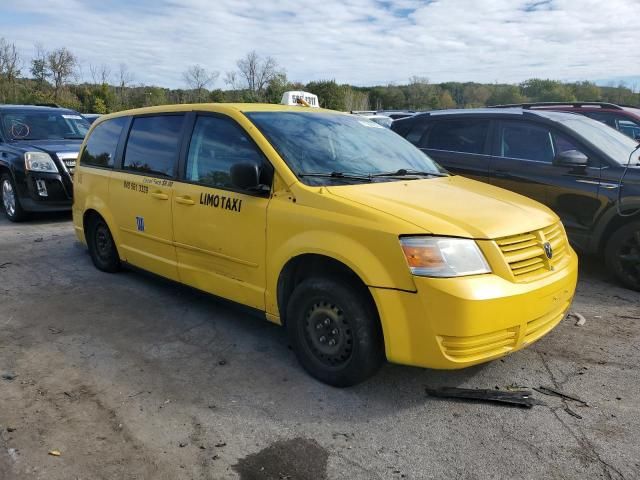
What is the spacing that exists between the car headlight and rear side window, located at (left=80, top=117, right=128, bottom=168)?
11.7 feet

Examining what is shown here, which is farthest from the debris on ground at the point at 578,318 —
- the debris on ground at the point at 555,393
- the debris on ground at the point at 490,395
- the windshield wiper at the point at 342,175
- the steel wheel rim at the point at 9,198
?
the steel wheel rim at the point at 9,198

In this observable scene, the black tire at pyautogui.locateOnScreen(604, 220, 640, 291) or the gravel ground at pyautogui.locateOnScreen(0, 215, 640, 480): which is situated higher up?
the black tire at pyautogui.locateOnScreen(604, 220, 640, 291)

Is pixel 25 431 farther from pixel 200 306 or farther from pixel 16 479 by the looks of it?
pixel 200 306

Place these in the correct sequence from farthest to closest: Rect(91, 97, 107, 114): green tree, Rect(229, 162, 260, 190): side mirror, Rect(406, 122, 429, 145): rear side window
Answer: Rect(91, 97, 107, 114): green tree
Rect(406, 122, 429, 145): rear side window
Rect(229, 162, 260, 190): side mirror

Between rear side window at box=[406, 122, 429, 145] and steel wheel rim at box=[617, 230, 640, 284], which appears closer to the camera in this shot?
steel wheel rim at box=[617, 230, 640, 284]

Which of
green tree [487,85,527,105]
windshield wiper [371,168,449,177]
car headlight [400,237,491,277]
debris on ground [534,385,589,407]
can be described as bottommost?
debris on ground [534,385,589,407]

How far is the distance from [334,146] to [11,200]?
6.92 m

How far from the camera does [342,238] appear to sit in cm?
321

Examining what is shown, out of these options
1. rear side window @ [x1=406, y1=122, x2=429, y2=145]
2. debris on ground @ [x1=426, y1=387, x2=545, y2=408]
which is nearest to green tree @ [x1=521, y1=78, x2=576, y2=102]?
rear side window @ [x1=406, y1=122, x2=429, y2=145]

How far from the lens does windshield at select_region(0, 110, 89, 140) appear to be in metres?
9.20

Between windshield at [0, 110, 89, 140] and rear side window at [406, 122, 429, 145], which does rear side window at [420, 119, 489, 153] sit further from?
windshield at [0, 110, 89, 140]

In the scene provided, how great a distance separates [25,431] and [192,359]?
114 cm

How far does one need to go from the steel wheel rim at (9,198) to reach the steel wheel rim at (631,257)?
8.47 m

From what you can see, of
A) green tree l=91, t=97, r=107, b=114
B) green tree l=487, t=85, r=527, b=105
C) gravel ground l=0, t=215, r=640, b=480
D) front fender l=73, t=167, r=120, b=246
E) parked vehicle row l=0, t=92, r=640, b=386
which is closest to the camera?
gravel ground l=0, t=215, r=640, b=480
